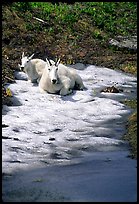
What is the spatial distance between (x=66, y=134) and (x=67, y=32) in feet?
56.9

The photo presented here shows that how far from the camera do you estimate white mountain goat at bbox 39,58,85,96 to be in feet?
60.8

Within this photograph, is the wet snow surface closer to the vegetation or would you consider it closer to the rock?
the vegetation

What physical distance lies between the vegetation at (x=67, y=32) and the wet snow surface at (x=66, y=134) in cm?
340

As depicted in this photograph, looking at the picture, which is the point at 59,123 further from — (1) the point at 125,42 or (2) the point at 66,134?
(1) the point at 125,42

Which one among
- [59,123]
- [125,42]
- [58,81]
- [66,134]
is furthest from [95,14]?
[66,134]

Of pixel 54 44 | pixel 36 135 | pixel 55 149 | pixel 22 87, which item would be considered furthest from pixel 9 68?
pixel 55 149

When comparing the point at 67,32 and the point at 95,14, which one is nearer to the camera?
the point at 67,32

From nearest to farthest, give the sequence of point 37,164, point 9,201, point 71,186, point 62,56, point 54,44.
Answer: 1. point 9,201
2. point 71,186
3. point 37,164
4. point 62,56
5. point 54,44

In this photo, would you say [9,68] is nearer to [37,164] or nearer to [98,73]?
[98,73]

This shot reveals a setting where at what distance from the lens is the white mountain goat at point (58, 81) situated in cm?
1853

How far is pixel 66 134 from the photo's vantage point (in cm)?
1291

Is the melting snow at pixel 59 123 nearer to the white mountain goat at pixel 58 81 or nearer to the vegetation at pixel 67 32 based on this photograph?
the white mountain goat at pixel 58 81

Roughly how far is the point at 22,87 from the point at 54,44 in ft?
27.6

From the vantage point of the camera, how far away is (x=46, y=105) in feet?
54.5
